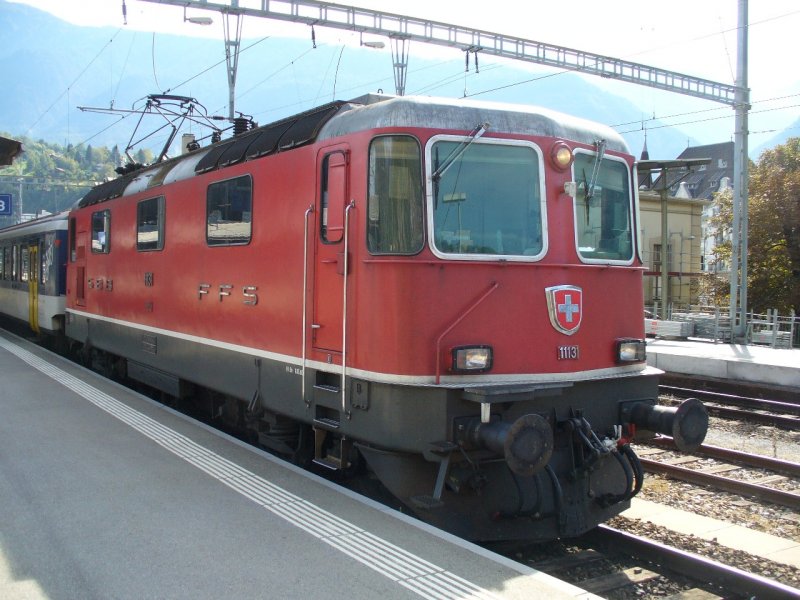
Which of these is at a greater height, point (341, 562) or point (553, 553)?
point (341, 562)

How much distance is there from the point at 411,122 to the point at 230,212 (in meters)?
2.91

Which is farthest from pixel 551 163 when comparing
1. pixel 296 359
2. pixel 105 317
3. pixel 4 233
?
pixel 4 233

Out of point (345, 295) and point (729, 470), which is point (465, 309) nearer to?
point (345, 295)

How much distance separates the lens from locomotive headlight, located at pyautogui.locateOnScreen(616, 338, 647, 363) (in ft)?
19.6

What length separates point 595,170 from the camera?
5.97m

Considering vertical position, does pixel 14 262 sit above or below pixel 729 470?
above

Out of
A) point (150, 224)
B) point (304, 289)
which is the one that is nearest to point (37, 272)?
point (150, 224)

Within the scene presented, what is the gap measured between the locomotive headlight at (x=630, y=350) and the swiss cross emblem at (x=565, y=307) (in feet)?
1.68

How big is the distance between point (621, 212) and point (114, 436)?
5522 mm

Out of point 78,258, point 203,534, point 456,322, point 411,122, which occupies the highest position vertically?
point 411,122

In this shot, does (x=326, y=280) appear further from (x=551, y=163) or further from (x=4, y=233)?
(x=4, y=233)

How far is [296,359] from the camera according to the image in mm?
6301

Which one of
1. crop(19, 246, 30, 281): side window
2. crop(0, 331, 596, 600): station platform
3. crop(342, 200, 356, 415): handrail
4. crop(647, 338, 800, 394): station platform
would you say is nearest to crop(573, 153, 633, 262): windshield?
crop(342, 200, 356, 415): handrail

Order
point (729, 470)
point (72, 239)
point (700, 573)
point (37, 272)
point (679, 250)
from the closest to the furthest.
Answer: point (700, 573) → point (729, 470) → point (72, 239) → point (37, 272) → point (679, 250)
